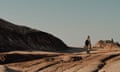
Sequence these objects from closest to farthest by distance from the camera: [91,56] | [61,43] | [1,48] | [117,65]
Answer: [117,65]
[91,56]
[1,48]
[61,43]

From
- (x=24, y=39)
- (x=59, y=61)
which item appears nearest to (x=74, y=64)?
(x=59, y=61)

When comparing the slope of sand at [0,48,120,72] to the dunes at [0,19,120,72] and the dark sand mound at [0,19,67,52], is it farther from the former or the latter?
the dark sand mound at [0,19,67,52]

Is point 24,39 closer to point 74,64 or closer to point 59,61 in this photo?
point 59,61

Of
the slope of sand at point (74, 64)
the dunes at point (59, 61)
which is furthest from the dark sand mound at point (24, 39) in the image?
the slope of sand at point (74, 64)

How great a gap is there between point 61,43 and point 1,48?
89.1 ft

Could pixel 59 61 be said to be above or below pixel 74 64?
above

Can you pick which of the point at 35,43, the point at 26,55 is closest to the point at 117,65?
the point at 26,55

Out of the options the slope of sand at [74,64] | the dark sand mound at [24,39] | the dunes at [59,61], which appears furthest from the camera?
the dark sand mound at [24,39]

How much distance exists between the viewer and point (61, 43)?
271ft

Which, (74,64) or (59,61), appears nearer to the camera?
(74,64)

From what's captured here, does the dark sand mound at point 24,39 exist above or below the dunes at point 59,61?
above

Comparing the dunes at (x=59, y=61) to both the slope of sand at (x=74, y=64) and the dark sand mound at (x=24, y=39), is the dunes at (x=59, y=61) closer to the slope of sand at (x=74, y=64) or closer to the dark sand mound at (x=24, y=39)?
the slope of sand at (x=74, y=64)

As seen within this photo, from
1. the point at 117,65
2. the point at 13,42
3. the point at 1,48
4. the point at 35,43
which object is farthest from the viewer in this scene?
the point at 35,43

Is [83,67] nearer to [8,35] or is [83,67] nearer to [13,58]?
[13,58]
